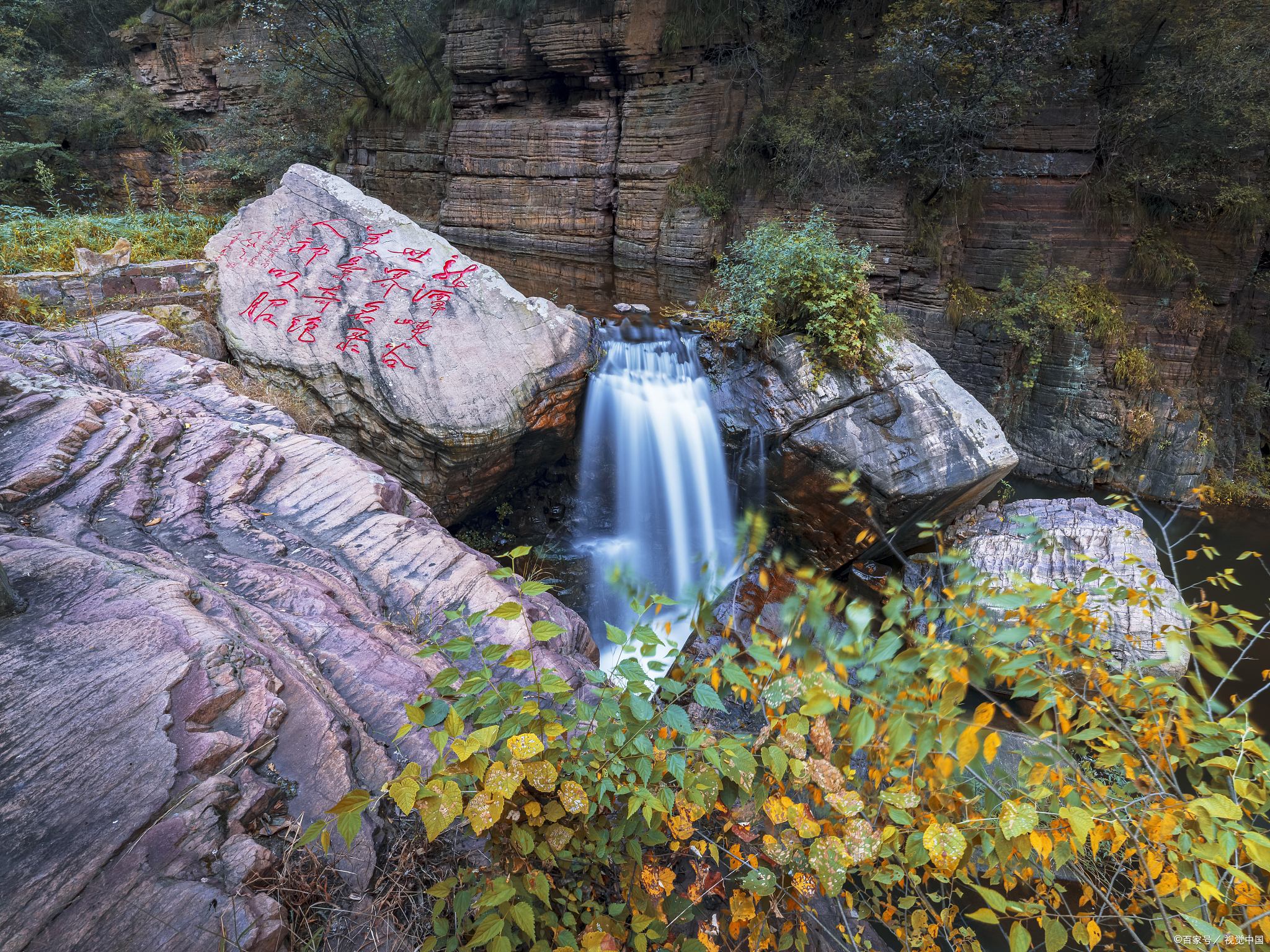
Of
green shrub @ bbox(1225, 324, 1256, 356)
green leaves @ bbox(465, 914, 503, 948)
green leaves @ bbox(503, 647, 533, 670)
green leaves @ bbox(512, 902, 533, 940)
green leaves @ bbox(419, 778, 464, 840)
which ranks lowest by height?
green shrub @ bbox(1225, 324, 1256, 356)

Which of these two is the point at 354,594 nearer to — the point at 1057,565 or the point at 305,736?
the point at 305,736

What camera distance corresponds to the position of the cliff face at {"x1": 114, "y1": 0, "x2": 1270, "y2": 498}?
9438mm

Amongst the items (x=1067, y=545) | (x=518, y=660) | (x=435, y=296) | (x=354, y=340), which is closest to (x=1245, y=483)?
(x=1067, y=545)

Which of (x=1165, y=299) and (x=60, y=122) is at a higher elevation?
(x=60, y=122)

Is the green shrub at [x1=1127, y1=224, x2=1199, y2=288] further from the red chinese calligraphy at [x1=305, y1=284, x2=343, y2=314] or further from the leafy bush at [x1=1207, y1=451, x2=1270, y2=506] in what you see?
the red chinese calligraphy at [x1=305, y1=284, x2=343, y2=314]

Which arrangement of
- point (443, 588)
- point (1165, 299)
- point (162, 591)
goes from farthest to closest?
1. point (1165, 299)
2. point (443, 588)
3. point (162, 591)

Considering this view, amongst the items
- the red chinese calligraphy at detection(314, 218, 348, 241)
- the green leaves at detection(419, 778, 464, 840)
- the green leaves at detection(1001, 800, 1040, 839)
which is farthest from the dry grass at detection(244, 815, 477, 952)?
the red chinese calligraphy at detection(314, 218, 348, 241)

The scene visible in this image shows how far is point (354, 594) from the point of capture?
316cm

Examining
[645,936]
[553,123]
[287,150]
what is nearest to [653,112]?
[553,123]

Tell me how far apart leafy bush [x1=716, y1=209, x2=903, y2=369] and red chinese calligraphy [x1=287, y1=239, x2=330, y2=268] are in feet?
14.7

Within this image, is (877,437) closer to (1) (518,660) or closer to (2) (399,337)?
(2) (399,337)

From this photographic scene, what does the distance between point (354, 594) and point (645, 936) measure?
7.52ft

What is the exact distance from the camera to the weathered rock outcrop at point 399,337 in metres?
5.46

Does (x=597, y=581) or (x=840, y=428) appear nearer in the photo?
(x=840, y=428)
